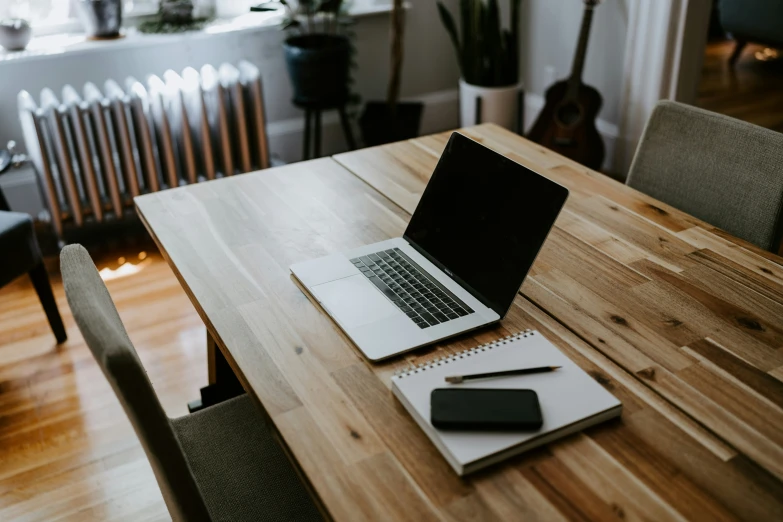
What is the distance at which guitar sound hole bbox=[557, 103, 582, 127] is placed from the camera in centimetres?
332

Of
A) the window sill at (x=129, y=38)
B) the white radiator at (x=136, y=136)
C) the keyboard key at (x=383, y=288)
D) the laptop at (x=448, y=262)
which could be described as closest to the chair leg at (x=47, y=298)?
the white radiator at (x=136, y=136)

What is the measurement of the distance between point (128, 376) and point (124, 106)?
222 centimetres

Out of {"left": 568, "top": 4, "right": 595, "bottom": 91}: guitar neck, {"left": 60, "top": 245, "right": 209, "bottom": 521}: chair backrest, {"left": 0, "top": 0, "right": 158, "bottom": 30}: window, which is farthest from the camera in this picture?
{"left": 568, "top": 4, "right": 595, "bottom": 91}: guitar neck

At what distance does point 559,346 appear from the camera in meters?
1.12

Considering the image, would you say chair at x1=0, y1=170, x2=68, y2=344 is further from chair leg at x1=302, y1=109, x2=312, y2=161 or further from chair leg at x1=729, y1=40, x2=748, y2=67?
chair leg at x1=729, y1=40, x2=748, y2=67

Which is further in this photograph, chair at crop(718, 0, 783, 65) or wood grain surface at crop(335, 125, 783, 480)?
chair at crop(718, 0, 783, 65)

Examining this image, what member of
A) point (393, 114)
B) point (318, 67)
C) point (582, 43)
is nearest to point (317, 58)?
point (318, 67)

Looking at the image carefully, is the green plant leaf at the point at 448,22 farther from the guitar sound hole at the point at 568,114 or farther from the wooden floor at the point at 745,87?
the wooden floor at the point at 745,87

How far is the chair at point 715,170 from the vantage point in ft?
4.85

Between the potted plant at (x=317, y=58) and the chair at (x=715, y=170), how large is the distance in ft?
5.67

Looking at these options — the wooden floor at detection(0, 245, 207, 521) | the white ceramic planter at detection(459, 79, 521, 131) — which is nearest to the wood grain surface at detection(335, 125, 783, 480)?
the wooden floor at detection(0, 245, 207, 521)

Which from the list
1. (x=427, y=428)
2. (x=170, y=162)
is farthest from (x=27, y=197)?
(x=427, y=428)

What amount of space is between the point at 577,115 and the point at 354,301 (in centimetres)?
241

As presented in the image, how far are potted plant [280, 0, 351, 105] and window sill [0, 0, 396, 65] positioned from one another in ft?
0.52
